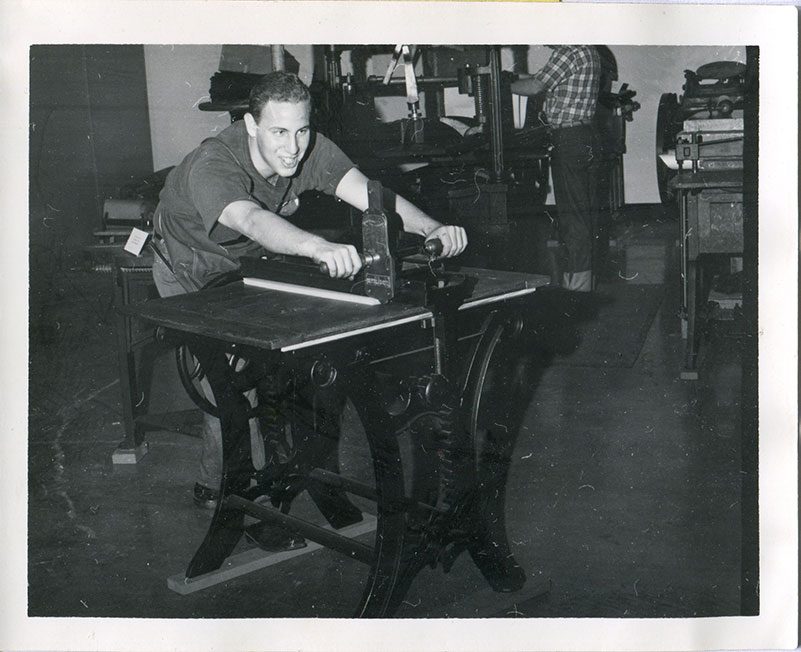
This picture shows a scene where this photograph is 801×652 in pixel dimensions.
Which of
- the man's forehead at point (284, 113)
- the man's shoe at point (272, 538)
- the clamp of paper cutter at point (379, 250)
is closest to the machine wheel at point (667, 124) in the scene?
the man's forehead at point (284, 113)

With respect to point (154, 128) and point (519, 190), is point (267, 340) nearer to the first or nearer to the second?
point (154, 128)

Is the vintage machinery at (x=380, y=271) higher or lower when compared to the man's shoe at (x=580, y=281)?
higher

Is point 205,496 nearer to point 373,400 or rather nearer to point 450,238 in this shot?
point 373,400

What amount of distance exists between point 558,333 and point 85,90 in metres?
2.60

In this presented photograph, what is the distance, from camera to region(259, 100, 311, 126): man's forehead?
91.8 inches

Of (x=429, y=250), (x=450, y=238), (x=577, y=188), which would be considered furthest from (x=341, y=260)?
(x=577, y=188)

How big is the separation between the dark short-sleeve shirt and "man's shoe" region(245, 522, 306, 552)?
0.69 metres

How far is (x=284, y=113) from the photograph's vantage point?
92.1 inches

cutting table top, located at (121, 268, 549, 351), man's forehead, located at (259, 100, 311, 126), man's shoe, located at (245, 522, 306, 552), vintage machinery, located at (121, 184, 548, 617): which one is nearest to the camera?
cutting table top, located at (121, 268, 549, 351)

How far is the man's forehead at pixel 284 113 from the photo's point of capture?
233 centimetres

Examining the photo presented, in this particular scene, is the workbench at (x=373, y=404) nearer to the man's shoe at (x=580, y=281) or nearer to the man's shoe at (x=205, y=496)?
the man's shoe at (x=205, y=496)

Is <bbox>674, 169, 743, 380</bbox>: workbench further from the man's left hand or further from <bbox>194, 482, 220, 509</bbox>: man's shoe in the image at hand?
<bbox>194, 482, 220, 509</bbox>: man's shoe

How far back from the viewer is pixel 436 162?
4043 millimetres

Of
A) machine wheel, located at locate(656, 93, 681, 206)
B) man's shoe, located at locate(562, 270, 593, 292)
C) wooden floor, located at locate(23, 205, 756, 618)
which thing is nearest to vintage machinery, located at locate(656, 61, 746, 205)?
machine wheel, located at locate(656, 93, 681, 206)
